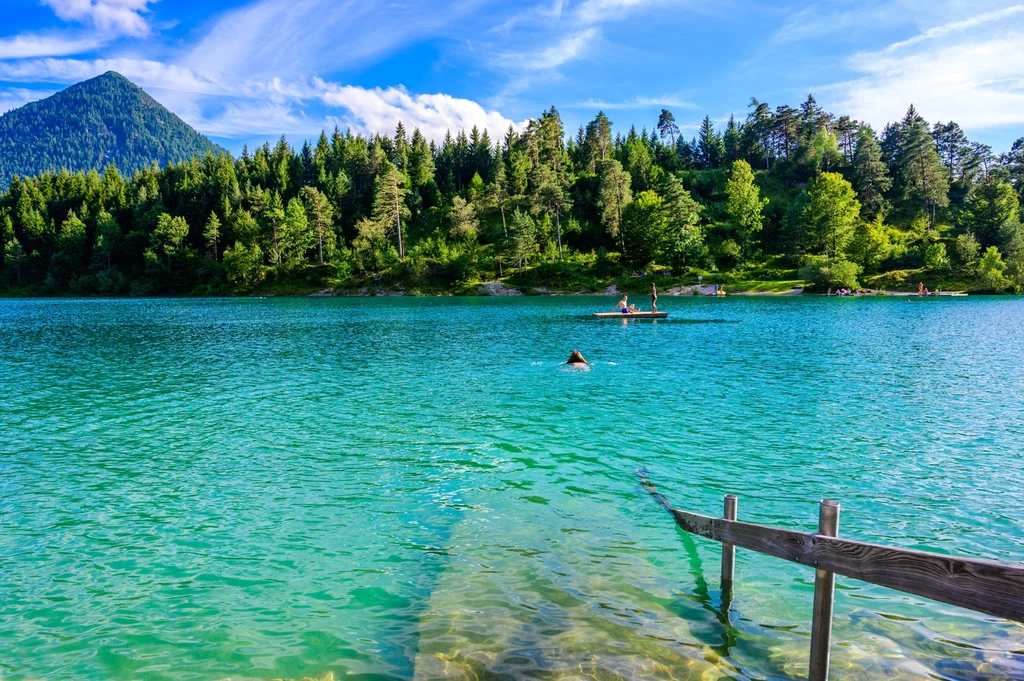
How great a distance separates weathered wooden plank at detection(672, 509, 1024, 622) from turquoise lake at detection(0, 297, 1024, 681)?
2.34 m

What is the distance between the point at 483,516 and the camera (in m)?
13.4

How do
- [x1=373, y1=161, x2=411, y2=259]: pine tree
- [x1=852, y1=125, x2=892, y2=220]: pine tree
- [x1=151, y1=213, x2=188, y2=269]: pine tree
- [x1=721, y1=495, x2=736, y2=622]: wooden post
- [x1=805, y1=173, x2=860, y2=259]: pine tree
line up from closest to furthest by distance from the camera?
1. [x1=721, y1=495, x2=736, y2=622]: wooden post
2. [x1=805, y1=173, x2=860, y2=259]: pine tree
3. [x1=852, y1=125, x2=892, y2=220]: pine tree
4. [x1=373, y1=161, x2=411, y2=259]: pine tree
5. [x1=151, y1=213, x2=188, y2=269]: pine tree

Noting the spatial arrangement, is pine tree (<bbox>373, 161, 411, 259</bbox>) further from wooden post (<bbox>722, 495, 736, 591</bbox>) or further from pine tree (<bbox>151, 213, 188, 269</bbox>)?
wooden post (<bbox>722, 495, 736, 591</bbox>)

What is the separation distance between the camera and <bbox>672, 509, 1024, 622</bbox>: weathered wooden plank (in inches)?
172

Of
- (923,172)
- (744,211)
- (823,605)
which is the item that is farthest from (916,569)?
(923,172)

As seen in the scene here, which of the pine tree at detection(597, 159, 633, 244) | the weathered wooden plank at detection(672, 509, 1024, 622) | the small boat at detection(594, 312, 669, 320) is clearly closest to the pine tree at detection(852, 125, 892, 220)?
the pine tree at detection(597, 159, 633, 244)

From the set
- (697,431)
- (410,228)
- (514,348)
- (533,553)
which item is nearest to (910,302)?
(514,348)

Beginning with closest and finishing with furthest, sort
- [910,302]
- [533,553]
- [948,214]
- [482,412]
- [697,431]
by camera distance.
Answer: [533,553], [697,431], [482,412], [910,302], [948,214]

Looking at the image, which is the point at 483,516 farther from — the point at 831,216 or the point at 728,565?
the point at 831,216

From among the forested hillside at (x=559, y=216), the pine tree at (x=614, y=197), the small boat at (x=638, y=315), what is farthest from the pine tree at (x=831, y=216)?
the small boat at (x=638, y=315)

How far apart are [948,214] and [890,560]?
566 feet

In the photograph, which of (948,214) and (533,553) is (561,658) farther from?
(948,214)

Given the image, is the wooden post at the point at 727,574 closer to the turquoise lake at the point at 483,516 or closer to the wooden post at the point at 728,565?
the wooden post at the point at 728,565

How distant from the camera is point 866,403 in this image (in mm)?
23672
